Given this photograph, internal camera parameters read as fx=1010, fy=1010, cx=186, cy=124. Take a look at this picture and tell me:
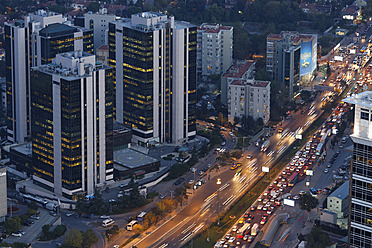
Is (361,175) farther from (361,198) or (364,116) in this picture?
(364,116)

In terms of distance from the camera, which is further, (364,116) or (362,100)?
(362,100)

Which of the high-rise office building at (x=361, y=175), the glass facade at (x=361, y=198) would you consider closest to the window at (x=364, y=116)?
the high-rise office building at (x=361, y=175)

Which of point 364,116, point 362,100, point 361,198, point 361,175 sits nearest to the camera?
point 364,116

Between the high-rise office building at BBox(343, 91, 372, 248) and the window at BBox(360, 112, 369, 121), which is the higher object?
the window at BBox(360, 112, 369, 121)

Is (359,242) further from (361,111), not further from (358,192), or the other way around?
(361,111)

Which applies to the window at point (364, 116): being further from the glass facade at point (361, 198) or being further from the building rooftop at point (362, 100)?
the glass facade at point (361, 198)

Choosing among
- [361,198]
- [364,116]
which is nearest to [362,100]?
[364,116]

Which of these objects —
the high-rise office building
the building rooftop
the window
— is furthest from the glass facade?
the building rooftop

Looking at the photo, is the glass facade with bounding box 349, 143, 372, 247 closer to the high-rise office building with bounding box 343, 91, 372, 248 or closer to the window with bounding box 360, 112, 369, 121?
the high-rise office building with bounding box 343, 91, 372, 248

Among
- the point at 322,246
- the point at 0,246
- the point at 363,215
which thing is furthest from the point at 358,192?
the point at 0,246
